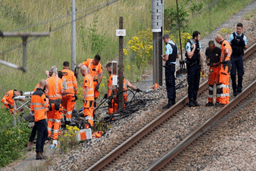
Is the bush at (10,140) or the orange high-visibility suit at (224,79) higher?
the orange high-visibility suit at (224,79)

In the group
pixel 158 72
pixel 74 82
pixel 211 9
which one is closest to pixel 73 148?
pixel 74 82

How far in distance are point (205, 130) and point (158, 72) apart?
530cm

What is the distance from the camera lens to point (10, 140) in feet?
38.5

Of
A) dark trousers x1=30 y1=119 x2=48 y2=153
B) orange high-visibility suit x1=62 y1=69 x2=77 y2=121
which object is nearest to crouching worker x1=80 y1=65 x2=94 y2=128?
orange high-visibility suit x1=62 y1=69 x2=77 y2=121

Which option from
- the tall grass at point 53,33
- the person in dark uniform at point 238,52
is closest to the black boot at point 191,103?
the person in dark uniform at point 238,52

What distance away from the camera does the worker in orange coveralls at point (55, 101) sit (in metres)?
12.2

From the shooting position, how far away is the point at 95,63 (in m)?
14.3

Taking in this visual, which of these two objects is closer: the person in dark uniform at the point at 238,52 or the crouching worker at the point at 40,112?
the crouching worker at the point at 40,112

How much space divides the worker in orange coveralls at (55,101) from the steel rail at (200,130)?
3.32 m

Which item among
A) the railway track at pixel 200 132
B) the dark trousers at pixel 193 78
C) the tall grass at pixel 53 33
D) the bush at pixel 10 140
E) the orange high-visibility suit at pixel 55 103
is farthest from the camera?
the tall grass at pixel 53 33

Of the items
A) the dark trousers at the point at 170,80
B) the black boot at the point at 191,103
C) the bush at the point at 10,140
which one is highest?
the dark trousers at the point at 170,80

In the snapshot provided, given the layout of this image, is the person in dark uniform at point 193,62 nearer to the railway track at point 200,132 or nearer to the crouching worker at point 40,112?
the railway track at point 200,132

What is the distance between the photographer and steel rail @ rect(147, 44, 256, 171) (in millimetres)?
10055

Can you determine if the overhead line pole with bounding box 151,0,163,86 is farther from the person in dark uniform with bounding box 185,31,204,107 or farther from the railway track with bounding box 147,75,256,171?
the railway track with bounding box 147,75,256,171
